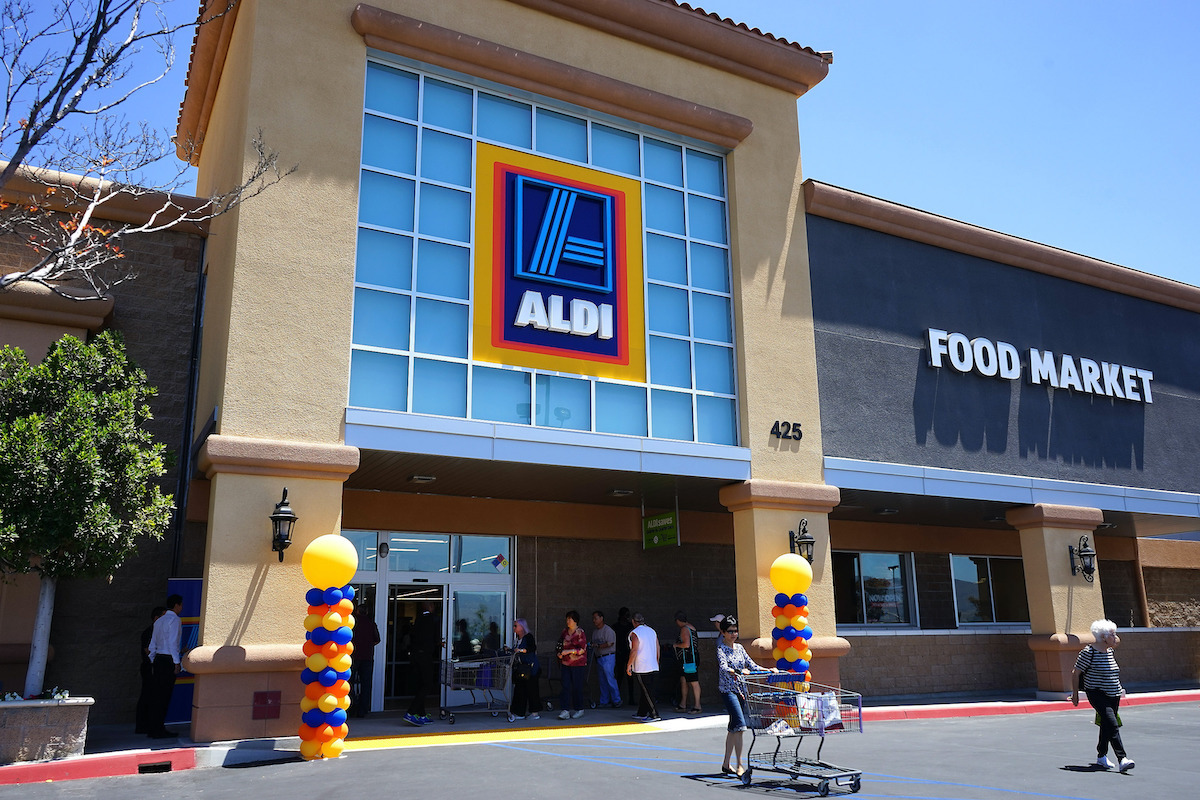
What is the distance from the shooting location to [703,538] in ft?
63.8

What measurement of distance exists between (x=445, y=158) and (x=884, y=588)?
1400 centimetres

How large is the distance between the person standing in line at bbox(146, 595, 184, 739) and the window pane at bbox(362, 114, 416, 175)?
7.02 m

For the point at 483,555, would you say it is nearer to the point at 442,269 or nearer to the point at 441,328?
the point at 441,328

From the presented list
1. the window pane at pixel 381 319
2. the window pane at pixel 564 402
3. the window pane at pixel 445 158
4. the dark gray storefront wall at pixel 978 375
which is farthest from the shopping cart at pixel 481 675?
the window pane at pixel 445 158

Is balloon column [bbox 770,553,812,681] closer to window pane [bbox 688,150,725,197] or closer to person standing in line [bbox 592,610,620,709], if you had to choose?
person standing in line [bbox 592,610,620,709]

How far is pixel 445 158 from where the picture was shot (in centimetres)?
1463

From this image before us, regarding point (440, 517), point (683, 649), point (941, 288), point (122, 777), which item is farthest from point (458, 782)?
point (941, 288)

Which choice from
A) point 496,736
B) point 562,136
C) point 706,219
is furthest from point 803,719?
point 562,136

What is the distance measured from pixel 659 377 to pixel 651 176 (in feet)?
12.2

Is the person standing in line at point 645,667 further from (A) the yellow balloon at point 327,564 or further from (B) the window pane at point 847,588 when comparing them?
(B) the window pane at point 847,588

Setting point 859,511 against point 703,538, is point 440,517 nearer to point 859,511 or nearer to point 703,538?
point 703,538

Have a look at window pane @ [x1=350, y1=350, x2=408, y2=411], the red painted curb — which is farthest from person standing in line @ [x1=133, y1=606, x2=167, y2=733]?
window pane @ [x1=350, y1=350, x2=408, y2=411]

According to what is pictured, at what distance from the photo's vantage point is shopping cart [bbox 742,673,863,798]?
899 centimetres

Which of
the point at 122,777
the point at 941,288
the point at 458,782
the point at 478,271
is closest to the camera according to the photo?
the point at 458,782
